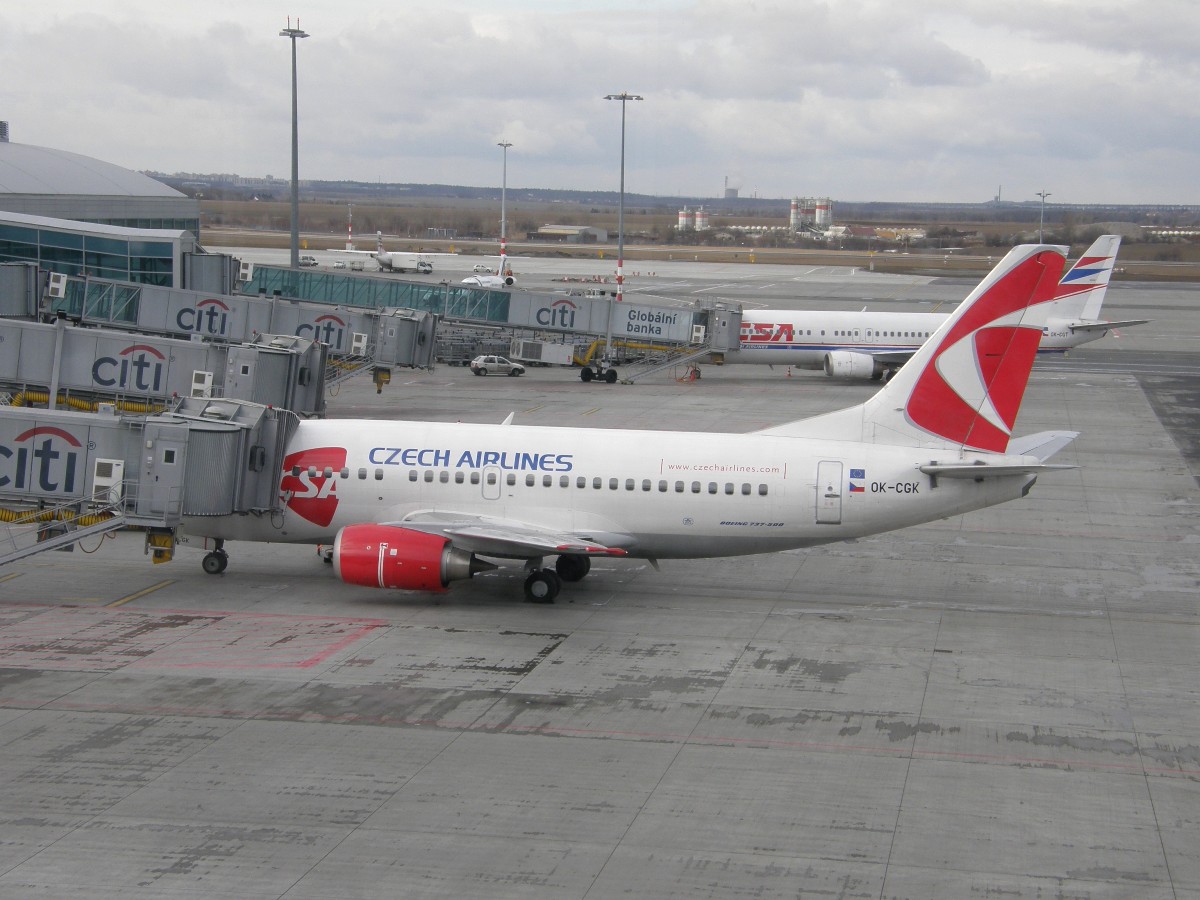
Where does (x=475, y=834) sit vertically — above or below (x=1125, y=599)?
below

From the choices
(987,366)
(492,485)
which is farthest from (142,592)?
(987,366)

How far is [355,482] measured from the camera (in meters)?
31.3

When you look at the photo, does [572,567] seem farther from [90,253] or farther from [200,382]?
[90,253]


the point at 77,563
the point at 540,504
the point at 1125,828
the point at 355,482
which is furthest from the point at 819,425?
the point at 77,563

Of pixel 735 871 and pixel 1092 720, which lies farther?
pixel 1092 720

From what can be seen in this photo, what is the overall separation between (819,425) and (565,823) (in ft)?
50.5

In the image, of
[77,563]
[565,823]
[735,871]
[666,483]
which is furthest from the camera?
[77,563]

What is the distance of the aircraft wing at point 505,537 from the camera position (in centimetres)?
2877

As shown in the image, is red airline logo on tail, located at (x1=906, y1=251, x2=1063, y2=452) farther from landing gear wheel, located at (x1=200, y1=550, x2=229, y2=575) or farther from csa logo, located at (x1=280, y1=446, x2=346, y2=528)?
landing gear wheel, located at (x1=200, y1=550, x2=229, y2=575)

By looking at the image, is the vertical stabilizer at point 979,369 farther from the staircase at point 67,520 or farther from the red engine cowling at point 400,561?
the staircase at point 67,520

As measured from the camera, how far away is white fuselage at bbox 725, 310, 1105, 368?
7731 centimetres

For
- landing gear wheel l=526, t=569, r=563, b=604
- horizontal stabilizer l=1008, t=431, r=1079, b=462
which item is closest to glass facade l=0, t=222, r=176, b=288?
landing gear wheel l=526, t=569, r=563, b=604

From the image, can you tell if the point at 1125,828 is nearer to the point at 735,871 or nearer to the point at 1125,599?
the point at 735,871

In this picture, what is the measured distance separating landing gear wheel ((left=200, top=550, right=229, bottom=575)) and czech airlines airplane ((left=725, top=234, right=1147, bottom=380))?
48.7 m
